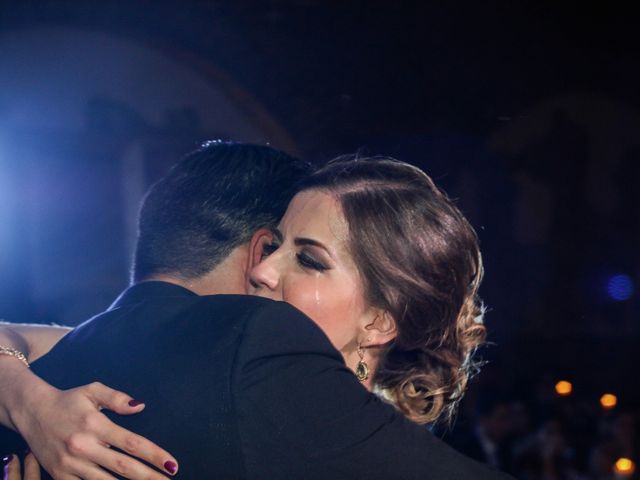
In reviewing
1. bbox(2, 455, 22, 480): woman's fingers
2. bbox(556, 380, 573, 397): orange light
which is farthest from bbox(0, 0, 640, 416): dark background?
bbox(2, 455, 22, 480): woman's fingers

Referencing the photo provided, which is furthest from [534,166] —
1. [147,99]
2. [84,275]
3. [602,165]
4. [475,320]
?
[475,320]

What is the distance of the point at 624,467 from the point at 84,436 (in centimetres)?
360

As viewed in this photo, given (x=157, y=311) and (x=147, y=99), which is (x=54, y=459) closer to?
(x=157, y=311)

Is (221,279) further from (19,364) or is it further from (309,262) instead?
(19,364)

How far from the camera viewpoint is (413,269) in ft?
5.50

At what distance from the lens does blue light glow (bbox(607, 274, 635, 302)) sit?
689 centimetres

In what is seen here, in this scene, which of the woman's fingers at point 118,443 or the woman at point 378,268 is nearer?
the woman's fingers at point 118,443

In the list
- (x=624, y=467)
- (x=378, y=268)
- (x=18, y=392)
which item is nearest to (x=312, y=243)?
(x=378, y=268)

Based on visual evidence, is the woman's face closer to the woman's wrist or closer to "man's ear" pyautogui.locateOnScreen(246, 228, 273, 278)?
"man's ear" pyautogui.locateOnScreen(246, 228, 273, 278)

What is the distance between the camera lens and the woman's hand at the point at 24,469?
4.56ft

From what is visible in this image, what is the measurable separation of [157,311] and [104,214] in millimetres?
5039

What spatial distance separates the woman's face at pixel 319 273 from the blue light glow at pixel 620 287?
590 cm

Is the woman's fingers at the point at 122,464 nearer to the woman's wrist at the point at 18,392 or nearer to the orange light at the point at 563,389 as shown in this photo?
the woman's wrist at the point at 18,392

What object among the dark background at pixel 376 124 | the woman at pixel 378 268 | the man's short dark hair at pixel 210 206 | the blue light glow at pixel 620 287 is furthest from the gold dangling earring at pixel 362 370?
the blue light glow at pixel 620 287
